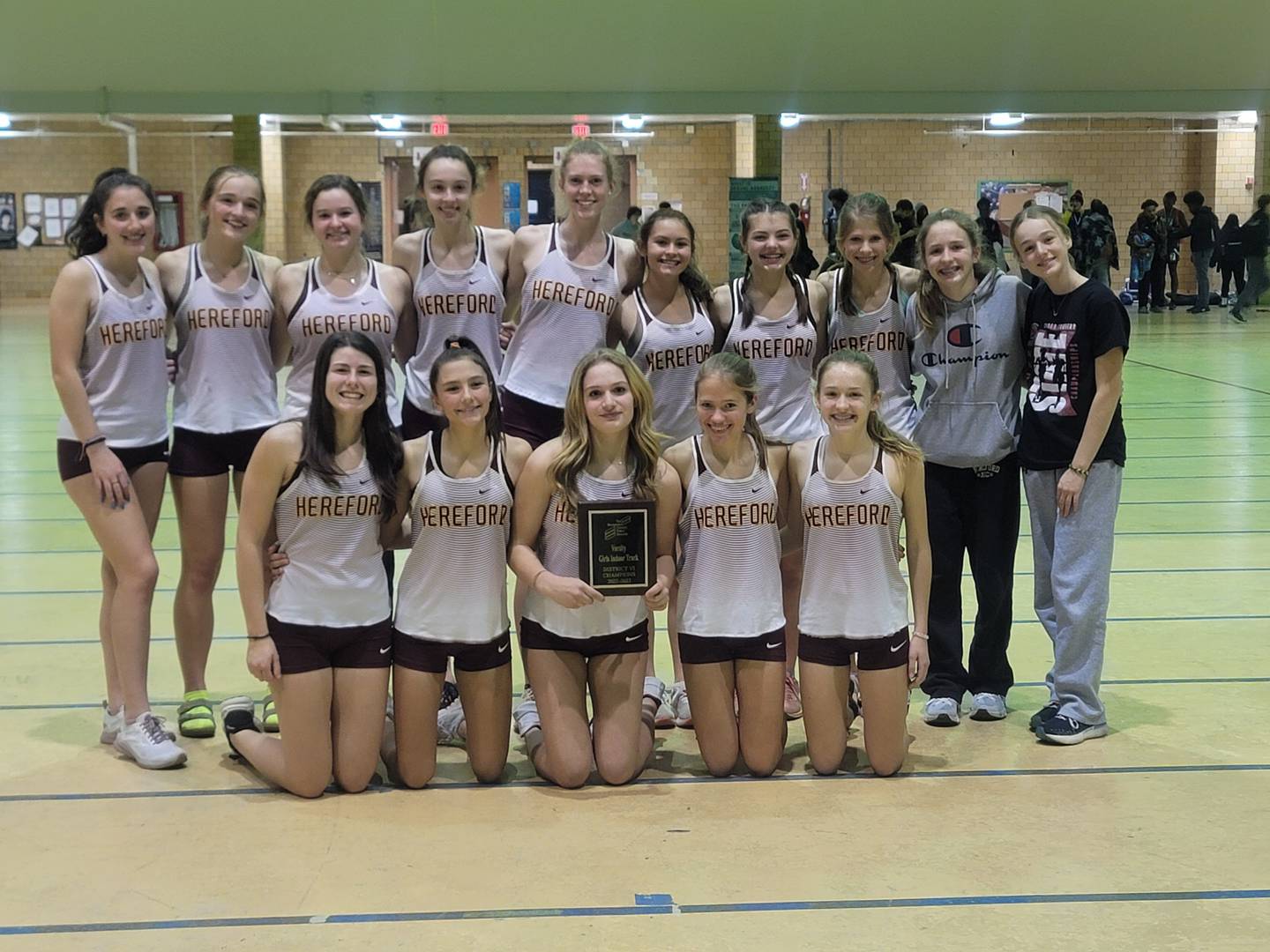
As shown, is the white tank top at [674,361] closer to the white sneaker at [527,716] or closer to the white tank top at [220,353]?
the white sneaker at [527,716]

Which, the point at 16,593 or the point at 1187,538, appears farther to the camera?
the point at 1187,538

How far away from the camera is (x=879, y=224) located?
386 centimetres

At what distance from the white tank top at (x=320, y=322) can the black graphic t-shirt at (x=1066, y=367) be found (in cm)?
187

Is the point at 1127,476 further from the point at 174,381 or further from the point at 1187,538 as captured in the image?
the point at 174,381

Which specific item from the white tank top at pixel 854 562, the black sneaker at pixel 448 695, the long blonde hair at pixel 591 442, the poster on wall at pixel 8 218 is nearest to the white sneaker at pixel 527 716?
the black sneaker at pixel 448 695

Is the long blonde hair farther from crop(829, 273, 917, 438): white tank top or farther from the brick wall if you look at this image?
the brick wall

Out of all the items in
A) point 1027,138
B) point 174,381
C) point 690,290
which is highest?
point 1027,138

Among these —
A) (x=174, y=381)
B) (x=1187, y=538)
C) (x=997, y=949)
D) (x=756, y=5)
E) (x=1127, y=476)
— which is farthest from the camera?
(x=756, y=5)

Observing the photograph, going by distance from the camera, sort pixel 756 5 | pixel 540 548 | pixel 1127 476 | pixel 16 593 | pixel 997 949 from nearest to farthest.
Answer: pixel 997 949
pixel 540 548
pixel 16 593
pixel 1127 476
pixel 756 5

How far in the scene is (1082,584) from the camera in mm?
3686

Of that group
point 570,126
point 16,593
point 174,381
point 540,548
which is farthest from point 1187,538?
point 570,126

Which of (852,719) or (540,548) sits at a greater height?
(540,548)

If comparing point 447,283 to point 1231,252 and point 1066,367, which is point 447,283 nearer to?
point 1066,367

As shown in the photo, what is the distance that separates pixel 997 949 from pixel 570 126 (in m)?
19.4
